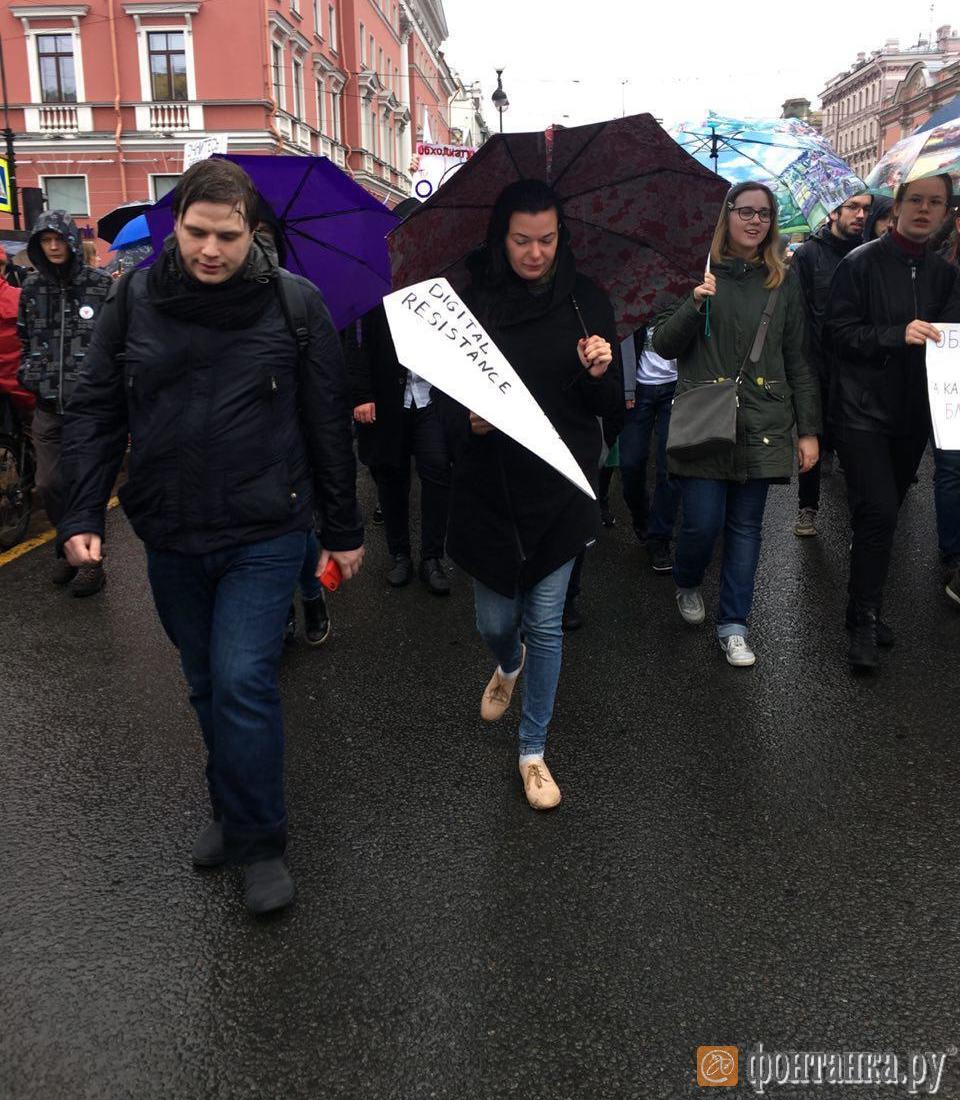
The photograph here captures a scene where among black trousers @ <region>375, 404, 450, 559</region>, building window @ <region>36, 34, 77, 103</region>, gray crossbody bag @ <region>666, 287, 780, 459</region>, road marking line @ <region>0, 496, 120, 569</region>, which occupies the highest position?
building window @ <region>36, 34, 77, 103</region>

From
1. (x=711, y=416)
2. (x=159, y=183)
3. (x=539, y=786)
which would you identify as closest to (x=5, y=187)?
(x=711, y=416)

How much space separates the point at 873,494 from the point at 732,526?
0.63 metres

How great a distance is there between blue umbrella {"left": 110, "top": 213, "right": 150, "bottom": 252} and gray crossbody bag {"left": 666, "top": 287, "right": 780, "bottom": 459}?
7.79 m

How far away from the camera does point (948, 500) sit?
520 cm

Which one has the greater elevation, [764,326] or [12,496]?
[764,326]

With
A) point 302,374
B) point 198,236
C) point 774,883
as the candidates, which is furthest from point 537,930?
point 198,236

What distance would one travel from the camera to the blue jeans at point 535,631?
10.4ft

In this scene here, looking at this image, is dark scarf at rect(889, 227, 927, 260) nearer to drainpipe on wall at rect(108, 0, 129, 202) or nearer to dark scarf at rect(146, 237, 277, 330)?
dark scarf at rect(146, 237, 277, 330)

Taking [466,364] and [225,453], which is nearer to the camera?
[225,453]

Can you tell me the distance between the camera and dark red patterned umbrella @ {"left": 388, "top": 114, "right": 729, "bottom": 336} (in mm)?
2902

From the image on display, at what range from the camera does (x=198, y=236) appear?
2439 mm

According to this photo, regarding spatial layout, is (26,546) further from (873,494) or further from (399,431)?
(873,494)

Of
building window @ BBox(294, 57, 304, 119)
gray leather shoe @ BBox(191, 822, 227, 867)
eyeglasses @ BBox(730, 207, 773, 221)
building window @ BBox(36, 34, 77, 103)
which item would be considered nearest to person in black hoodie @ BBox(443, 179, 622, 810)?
gray leather shoe @ BBox(191, 822, 227, 867)

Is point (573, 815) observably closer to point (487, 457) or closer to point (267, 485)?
point (487, 457)
